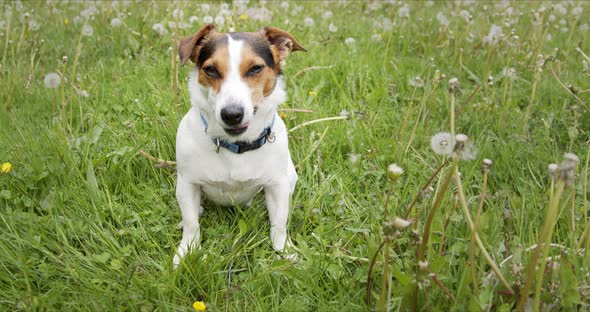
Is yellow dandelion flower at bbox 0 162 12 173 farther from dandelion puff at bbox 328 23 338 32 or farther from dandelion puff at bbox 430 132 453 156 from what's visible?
dandelion puff at bbox 328 23 338 32

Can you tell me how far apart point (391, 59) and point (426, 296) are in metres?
3.13

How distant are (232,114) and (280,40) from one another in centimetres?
73

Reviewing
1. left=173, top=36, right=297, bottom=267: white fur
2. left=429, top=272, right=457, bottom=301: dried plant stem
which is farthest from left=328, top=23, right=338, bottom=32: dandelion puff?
left=429, top=272, right=457, bottom=301: dried plant stem

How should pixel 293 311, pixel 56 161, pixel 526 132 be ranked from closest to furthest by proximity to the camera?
pixel 293 311 < pixel 56 161 < pixel 526 132

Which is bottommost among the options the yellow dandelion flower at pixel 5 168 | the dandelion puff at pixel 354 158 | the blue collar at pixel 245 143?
the dandelion puff at pixel 354 158

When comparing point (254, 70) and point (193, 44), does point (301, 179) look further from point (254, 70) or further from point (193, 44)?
point (193, 44)

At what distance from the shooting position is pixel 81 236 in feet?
8.07

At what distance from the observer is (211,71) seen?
7.70ft

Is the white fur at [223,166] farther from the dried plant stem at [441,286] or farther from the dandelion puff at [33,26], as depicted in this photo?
the dandelion puff at [33,26]

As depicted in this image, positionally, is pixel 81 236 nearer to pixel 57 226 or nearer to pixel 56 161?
pixel 57 226

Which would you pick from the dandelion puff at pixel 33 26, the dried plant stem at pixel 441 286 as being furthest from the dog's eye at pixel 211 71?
the dandelion puff at pixel 33 26

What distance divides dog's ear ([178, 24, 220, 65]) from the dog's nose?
0.40 metres

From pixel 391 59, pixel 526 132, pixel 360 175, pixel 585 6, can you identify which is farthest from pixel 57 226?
pixel 585 6

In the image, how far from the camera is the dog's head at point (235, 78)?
7.30ft
